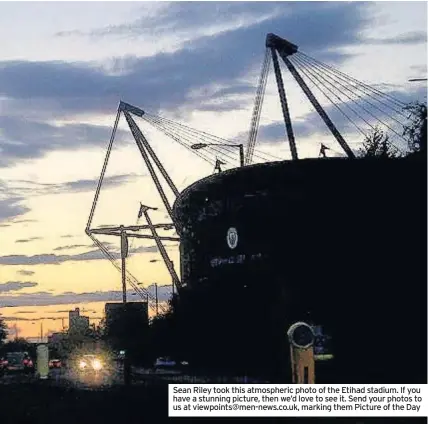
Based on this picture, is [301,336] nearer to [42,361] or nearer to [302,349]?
[302,349]

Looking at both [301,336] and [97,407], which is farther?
[97,407]

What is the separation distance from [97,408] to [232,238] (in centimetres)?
9184

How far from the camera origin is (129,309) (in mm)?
162875

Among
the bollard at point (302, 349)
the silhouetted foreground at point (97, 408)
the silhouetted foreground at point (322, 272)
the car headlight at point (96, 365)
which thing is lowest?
the silhouetted foreground at point (97, 408)

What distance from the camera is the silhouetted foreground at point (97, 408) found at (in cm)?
2717

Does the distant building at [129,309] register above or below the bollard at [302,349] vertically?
above

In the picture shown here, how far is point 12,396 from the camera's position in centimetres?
4628

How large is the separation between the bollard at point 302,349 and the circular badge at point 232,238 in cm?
9777

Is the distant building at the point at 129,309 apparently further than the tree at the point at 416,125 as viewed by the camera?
Yes

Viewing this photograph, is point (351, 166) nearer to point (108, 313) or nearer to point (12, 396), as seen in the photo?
point (12, 396)

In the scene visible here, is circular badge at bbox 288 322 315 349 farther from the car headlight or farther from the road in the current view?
the car headlight

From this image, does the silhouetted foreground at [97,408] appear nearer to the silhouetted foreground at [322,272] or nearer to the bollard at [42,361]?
the silhouetted foreground at [322,272]
